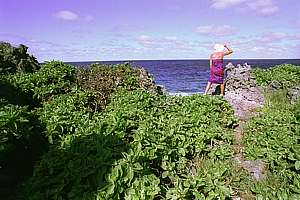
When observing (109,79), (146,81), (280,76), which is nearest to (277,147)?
(280,76)

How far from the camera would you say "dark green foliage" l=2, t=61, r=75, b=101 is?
9.16 meters

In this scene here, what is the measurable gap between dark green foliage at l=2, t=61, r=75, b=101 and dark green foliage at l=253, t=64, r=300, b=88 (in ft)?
18.8

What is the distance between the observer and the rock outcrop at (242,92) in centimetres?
922

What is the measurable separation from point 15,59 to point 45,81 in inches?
135

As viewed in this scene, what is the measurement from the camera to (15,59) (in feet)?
40.8

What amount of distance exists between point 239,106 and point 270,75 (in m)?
2.73

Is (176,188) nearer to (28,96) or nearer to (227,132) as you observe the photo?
(227,132)

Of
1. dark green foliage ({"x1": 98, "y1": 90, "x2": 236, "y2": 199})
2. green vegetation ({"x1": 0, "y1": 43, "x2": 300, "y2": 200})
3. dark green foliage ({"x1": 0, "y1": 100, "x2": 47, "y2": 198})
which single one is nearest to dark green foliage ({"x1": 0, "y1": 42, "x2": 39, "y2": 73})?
green vegetation ({"x1": 0, "y1": 43, "x2": 300, "y2": 200})

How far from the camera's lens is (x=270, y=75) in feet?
37.7

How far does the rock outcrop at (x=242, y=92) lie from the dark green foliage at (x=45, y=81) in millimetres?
4393

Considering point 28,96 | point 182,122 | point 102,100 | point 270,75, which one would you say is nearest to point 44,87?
point 28,96

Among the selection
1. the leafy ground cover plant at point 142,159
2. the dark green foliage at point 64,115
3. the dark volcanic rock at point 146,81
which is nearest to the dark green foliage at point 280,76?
the dark volcanic rock at point 146,81

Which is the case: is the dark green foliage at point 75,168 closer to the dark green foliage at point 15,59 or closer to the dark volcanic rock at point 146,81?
the dark volcanic rock at point 146,81

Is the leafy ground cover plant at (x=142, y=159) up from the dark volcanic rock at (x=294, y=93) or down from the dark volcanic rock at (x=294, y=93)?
down
